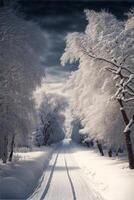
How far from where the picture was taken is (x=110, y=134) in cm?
3341

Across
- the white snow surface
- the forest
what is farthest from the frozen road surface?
the forest

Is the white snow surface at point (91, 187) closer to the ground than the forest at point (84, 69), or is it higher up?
closer to the ground

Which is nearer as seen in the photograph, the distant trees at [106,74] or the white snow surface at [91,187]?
the white snow surface at [91,187]

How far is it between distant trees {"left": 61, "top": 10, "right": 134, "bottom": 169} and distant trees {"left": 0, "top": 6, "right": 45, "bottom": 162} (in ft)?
7.60

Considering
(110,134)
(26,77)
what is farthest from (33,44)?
(110,134)

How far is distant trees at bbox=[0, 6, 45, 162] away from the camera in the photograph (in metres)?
24.8

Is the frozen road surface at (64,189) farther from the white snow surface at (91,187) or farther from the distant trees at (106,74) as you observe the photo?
the distant trees at (106,74)

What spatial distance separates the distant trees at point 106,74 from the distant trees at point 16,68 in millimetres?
2317

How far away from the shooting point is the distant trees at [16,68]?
81.5ft

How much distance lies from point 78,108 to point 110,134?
890 centimetres

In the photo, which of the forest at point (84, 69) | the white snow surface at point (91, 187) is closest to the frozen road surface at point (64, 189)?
the white snow surface at point (91, 187)

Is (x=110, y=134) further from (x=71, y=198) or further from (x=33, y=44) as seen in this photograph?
(x=71, y=198)

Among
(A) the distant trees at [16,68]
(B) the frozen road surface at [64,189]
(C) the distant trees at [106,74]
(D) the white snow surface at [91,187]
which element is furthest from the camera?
(C) the distant trees at [106,74]

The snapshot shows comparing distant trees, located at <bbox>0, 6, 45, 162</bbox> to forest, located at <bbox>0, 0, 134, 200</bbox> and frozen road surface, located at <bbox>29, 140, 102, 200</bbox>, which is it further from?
frozen road surface, located at <bbox>29, 140, 102, 200</bbox>
